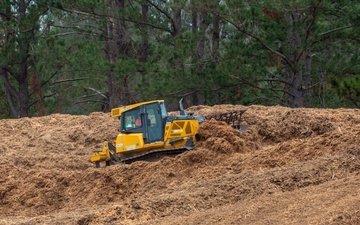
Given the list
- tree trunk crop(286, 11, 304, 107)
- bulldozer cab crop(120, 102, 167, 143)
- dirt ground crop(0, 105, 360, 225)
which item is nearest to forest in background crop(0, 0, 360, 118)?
tree trunk crop(286, 11, 304, 107)

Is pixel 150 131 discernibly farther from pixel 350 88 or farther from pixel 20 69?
pixel 20 69

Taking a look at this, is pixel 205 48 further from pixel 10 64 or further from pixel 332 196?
pixel 332 196

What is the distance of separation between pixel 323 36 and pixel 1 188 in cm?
1354

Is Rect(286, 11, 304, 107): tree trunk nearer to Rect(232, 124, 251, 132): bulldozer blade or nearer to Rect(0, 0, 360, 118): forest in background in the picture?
Rect(0, 0, 360, 118): forest in background

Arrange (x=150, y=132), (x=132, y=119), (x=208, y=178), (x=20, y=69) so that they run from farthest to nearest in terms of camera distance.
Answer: (x=20, y=69)
(x=132, y=119)
(x=150, y=132)
(x=208, y=178)

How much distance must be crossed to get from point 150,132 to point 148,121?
275mm

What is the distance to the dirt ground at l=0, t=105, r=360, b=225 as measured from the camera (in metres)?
8.40

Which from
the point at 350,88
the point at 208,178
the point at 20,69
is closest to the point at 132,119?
the point at 208,178

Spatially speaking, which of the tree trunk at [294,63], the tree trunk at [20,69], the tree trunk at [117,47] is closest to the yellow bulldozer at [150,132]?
the tree trunk at [294,63]

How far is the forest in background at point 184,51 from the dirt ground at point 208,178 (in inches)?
115

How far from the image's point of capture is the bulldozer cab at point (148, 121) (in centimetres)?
1625

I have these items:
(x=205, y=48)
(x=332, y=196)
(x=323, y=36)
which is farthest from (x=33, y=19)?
(x=332, y=196)

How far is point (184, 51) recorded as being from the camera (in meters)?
24.3

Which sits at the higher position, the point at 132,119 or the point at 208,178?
the point at 132,119
